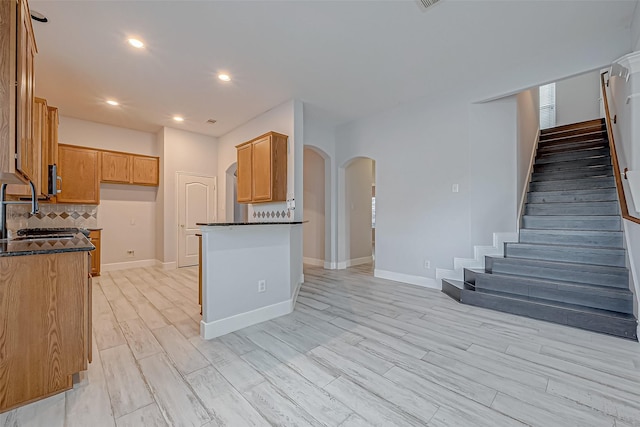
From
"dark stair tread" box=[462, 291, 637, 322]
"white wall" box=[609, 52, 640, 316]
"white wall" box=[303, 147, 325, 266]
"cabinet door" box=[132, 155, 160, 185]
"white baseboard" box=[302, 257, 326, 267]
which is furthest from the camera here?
"white wall" box=[303, 147, 325, 266]

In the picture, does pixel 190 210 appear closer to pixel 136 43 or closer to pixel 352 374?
pixel 136 43

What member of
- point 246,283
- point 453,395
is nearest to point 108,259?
point 246,283

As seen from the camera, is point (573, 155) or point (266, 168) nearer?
point (266, 168)

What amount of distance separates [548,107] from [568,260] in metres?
5.83

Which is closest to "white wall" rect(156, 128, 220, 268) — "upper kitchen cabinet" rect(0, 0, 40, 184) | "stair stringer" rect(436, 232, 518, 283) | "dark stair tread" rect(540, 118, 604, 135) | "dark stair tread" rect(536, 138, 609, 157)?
"upper kitchen cabinet" rect(0, 0, 40, 184)

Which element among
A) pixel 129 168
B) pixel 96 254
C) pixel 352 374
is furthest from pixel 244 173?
pixel 352 374

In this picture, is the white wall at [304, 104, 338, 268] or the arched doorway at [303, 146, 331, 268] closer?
the white wall at [304, 104, 338, 268]

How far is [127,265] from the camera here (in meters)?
5.67

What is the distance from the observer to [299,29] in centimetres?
268

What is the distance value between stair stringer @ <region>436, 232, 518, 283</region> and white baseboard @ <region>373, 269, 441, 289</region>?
0.23m

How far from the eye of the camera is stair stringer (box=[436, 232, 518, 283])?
377 cm

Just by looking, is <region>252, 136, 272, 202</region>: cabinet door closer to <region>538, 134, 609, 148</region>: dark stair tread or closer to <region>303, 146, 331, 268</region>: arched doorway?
<region>303, 146, 331, 268</region>: arched doorway

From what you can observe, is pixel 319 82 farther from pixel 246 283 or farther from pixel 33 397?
pixel 33 397

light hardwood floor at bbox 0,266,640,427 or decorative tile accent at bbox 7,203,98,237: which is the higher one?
decorative tile accent at bbox 7,203,98,237
